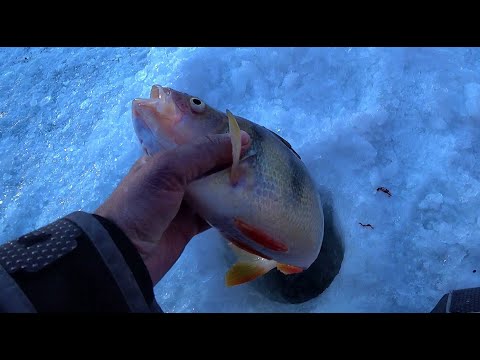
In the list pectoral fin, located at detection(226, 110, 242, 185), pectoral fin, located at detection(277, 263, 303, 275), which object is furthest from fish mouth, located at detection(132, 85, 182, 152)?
pectoral fin, located at detection(277, 263, 303, 275)

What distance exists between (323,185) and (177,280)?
75 cm

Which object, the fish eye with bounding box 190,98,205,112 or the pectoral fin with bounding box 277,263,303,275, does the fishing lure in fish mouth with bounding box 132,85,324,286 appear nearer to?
the fish eye with bounding box 190,98,205,112

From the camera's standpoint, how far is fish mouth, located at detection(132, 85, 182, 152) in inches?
47.8

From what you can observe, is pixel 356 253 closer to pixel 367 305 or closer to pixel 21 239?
pixel 367 305

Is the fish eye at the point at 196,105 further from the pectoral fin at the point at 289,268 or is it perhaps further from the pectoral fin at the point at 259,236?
the pectoral fin at the point at 289,268

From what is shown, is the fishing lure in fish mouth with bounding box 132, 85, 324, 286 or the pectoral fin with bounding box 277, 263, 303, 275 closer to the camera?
the fishing lure in fish mouth with bounding box 132, 85, 324, 286

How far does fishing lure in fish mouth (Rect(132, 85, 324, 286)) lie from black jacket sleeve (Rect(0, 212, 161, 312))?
0.89 feet

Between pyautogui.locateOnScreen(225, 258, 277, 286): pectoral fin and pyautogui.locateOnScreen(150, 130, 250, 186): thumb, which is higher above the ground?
pyautogui.locateOnScreen(150, 130, 250, 186): thumb

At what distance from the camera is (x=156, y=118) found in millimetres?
1222

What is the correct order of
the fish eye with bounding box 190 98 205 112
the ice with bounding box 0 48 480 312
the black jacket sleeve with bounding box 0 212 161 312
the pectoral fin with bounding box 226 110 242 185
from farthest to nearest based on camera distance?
the ice with bounding box 0 48 480 312, the fish eye with bounding box 190 98 205 112, the pectoral fin with bounding box 226 110 242 185, the black jacket sleeve with bounding box 0 212 161 312

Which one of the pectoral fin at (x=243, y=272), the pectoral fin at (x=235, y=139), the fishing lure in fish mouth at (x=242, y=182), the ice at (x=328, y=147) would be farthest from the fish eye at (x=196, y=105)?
the ice at (x=328, y=147)

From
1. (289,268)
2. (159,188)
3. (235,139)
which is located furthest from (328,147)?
(159,188)

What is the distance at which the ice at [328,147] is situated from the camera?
1796 millimetres
